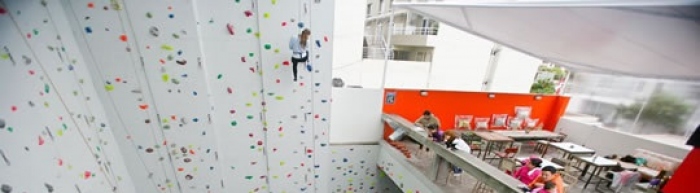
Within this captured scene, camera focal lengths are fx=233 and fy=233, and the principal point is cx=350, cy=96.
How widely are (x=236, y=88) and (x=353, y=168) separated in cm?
268

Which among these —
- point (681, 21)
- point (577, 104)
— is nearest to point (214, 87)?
point (681, 21)

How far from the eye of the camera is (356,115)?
14.4ft

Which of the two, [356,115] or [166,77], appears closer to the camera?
[166,77]

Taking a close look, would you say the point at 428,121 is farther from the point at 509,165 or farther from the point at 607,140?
the point at 607,140

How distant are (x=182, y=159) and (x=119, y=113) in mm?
970

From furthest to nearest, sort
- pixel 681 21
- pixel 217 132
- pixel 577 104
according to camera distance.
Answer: pixel 577 104, pixel 217 132, pixel 681 21

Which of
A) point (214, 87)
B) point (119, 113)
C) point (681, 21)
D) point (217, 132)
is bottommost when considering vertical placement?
point (217, 132)

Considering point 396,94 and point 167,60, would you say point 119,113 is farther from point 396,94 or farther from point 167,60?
point 396,94

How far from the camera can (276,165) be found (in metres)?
3.86

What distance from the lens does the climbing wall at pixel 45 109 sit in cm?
180

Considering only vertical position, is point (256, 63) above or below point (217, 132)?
above

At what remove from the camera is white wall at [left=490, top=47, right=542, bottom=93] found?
6871 mm

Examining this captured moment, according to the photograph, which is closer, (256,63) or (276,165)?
(256,63)

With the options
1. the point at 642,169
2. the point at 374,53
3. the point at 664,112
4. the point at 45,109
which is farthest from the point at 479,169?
the point at 374,53
